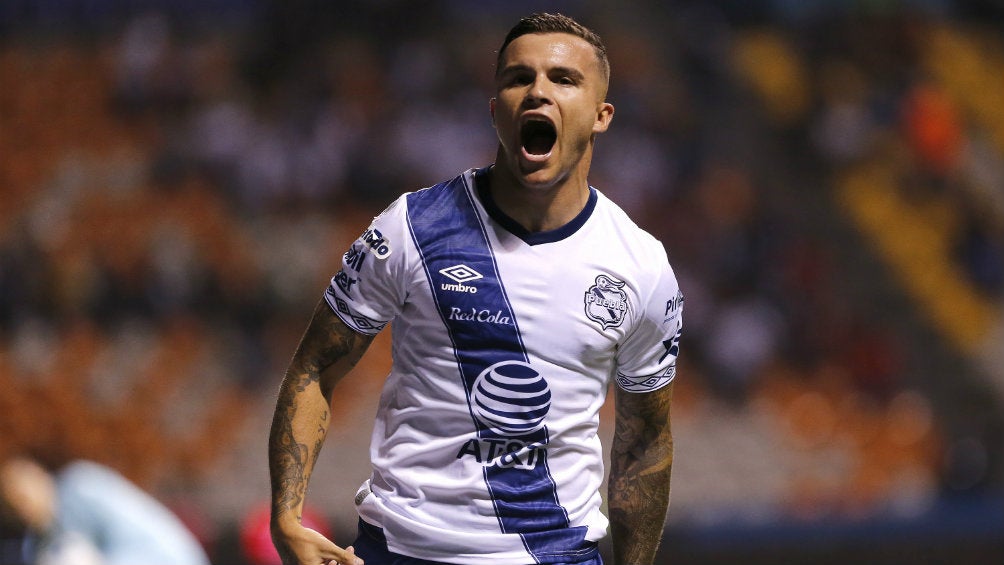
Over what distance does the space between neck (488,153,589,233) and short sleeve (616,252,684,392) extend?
0.26 meters

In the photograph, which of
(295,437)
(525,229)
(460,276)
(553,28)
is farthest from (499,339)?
(553,28)

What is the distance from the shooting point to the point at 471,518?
9.57ft

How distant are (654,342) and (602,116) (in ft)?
1.76

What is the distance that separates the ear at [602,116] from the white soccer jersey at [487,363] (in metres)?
0.23

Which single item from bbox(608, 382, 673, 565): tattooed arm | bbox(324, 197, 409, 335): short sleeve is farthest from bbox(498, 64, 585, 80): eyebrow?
bbox(608, 382, 673, 565): tattooed arm

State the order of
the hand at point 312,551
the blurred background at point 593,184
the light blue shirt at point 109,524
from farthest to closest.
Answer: the blurred background at point 593,184 < the light blue shirt at point 109,524 < the hand at point 312,551

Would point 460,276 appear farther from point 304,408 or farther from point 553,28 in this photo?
point 553,28

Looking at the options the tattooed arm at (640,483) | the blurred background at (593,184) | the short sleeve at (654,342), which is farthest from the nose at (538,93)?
the blurred background at (593,184)

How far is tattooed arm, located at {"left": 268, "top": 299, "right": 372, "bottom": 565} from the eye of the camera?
2.96 m

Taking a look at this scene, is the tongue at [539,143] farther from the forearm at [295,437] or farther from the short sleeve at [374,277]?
the forearm at [295,437]

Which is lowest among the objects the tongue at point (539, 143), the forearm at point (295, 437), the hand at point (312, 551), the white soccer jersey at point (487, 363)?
the hand at point (312, 551)

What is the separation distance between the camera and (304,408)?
9.91ft

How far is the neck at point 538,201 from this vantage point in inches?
119

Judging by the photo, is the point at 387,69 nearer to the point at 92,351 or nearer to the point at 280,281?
the point at 280,281
